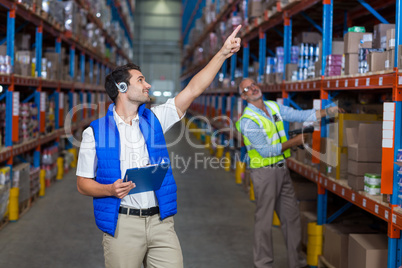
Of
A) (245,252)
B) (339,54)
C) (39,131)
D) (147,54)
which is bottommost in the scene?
(245,252)

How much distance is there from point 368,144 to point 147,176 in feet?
6.49

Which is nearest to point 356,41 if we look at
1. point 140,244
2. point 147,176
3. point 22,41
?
point 147,176

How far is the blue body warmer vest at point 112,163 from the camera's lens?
275 cm

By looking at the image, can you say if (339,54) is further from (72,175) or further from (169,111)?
(72,175)

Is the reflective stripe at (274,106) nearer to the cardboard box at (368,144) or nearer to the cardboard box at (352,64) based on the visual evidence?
the cardboard box at (352,64)

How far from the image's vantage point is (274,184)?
174 inches

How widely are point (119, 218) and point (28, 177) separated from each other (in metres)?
4.47

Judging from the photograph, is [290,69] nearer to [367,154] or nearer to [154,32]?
[367,154]

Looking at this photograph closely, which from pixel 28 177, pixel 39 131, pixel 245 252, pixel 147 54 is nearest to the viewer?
pixel 245 252

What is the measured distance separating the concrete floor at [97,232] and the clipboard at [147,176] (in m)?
2.30

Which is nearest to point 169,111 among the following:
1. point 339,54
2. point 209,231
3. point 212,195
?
point 339,54

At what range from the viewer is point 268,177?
443 centimetres

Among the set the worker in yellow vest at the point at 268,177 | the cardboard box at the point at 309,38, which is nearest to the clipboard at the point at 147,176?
the worker in yellow vest at the point at 268,177

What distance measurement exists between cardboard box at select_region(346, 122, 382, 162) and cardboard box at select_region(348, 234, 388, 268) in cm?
64
